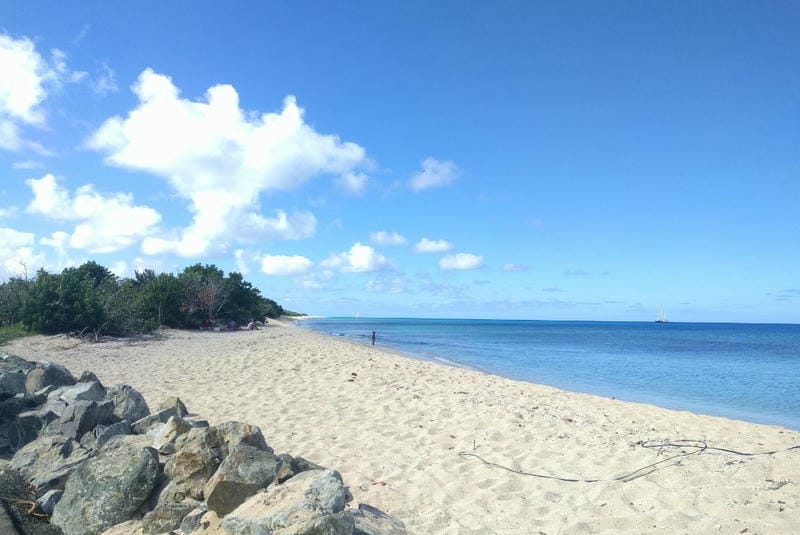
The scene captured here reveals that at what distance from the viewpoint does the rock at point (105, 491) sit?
4.15 metres

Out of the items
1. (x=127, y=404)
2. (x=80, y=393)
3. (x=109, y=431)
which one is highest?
(x=80, y=393)

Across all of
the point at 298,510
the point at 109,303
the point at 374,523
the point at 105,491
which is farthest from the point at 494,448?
the point at 109,303

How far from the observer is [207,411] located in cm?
866

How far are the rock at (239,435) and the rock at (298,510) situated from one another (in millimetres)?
790

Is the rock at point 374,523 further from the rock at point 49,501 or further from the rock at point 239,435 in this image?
the rock at point 49,501

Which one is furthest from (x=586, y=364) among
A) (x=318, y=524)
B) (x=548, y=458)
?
(x=318, y=524)

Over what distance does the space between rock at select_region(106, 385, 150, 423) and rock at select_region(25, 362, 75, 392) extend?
4.77 ft

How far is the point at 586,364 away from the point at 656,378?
5.14m

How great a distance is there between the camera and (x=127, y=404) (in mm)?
6508

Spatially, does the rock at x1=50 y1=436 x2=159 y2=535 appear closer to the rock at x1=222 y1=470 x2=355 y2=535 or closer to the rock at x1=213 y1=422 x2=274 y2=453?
the rock at x1=213 y1=422 x2=274 y2=453

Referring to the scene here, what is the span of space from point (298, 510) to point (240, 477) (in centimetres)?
97

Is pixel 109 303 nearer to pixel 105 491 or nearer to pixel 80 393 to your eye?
pixel 80 393

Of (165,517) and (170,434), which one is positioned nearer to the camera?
(165,517)

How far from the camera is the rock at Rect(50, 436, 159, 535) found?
415 centimetres
